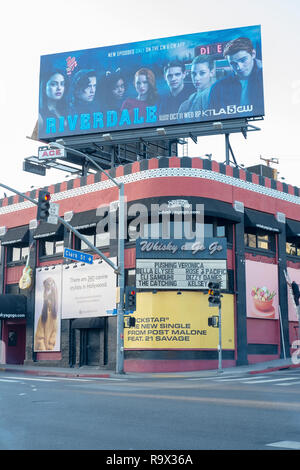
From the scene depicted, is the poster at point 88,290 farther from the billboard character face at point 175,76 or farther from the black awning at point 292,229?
the billboard character face at point 175,76

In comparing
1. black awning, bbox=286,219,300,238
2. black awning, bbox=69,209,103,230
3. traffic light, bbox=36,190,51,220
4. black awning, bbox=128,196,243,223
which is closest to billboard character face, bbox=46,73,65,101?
black awning, bbox=69,209,103,230

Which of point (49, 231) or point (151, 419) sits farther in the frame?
point (49, 231)

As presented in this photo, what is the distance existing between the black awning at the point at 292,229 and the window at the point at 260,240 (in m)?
1.34

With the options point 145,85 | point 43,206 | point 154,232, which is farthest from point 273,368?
point 145,85

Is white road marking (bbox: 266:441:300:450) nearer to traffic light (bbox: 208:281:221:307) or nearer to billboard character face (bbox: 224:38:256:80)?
traffic light (bbox: 208:281:221:307)

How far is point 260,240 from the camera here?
125ft

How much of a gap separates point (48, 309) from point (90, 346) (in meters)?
4.51

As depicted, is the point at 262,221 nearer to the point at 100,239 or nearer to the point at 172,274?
the point at 172,274

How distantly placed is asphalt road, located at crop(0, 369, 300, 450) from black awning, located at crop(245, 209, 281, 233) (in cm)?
1878

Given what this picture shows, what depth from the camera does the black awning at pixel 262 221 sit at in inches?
1422

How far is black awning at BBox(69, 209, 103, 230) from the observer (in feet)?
119

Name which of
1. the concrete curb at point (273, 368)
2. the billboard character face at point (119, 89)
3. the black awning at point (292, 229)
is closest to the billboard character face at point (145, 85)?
the billboard character face at point (119, 89)
